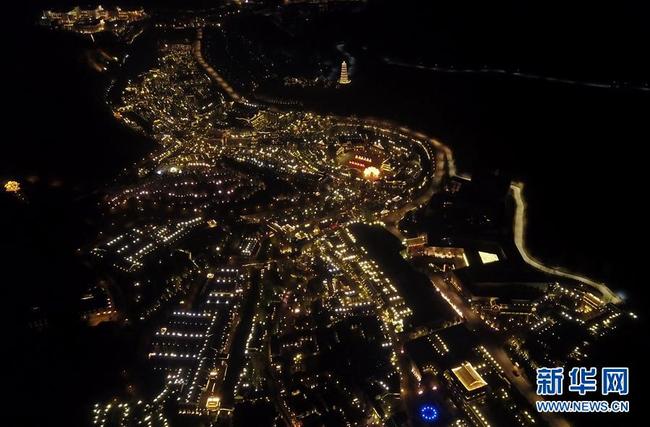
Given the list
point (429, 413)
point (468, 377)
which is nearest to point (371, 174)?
point (468, 377)

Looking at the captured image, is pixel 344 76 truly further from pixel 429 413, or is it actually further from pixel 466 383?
pixel 429 413

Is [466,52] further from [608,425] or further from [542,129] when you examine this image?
[608,425]

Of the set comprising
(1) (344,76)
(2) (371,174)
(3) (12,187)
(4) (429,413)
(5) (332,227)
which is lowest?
(4) (429,413)

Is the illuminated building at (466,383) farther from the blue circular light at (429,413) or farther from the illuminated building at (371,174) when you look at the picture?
the illuminated building at (371,174)

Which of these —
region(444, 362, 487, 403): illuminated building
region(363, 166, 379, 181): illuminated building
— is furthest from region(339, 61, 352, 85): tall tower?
region(444, 362, 487, 403): illuminated building

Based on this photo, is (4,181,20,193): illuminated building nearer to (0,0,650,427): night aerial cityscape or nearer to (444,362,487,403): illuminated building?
(0,0,650,427): night aerial cityscape

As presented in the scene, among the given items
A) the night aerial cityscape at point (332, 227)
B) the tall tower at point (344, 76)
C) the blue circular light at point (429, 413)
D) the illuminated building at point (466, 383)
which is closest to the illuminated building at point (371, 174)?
the night aerial cityscape at point (332, 227)
